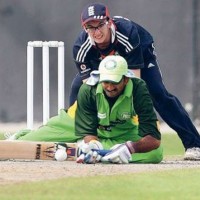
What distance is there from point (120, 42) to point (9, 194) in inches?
129

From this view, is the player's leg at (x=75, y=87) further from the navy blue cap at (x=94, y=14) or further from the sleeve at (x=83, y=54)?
the navy blue cap at (x=94, y=14)

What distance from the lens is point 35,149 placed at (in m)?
11.8

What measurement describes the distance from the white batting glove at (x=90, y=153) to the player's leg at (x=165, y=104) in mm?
1240

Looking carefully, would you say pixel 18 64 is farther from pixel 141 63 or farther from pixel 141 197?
pixel 141 197

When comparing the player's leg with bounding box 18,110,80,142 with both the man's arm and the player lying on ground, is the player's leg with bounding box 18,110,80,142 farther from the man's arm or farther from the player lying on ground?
the man's arm

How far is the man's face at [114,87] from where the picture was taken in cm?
1127

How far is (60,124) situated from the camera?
1233 centimetres

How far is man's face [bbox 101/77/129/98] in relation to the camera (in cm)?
1127

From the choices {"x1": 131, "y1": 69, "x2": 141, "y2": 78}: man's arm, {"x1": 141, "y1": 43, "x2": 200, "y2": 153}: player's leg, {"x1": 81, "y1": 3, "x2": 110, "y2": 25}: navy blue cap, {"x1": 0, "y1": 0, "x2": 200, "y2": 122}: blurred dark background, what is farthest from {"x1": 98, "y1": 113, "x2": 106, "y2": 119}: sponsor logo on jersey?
{"x1": 0, "y1": 0, "x2": 200, "y2": 122}: blurred dark background

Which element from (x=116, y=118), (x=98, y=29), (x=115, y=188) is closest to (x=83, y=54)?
(x=98, y=29)

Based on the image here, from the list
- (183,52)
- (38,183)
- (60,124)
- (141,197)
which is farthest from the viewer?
(183,52)

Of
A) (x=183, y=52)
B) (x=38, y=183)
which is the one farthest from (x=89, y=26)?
(x=183, y=52)

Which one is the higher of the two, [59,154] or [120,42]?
[120,42]

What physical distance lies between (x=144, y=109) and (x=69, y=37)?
8.96 meters
